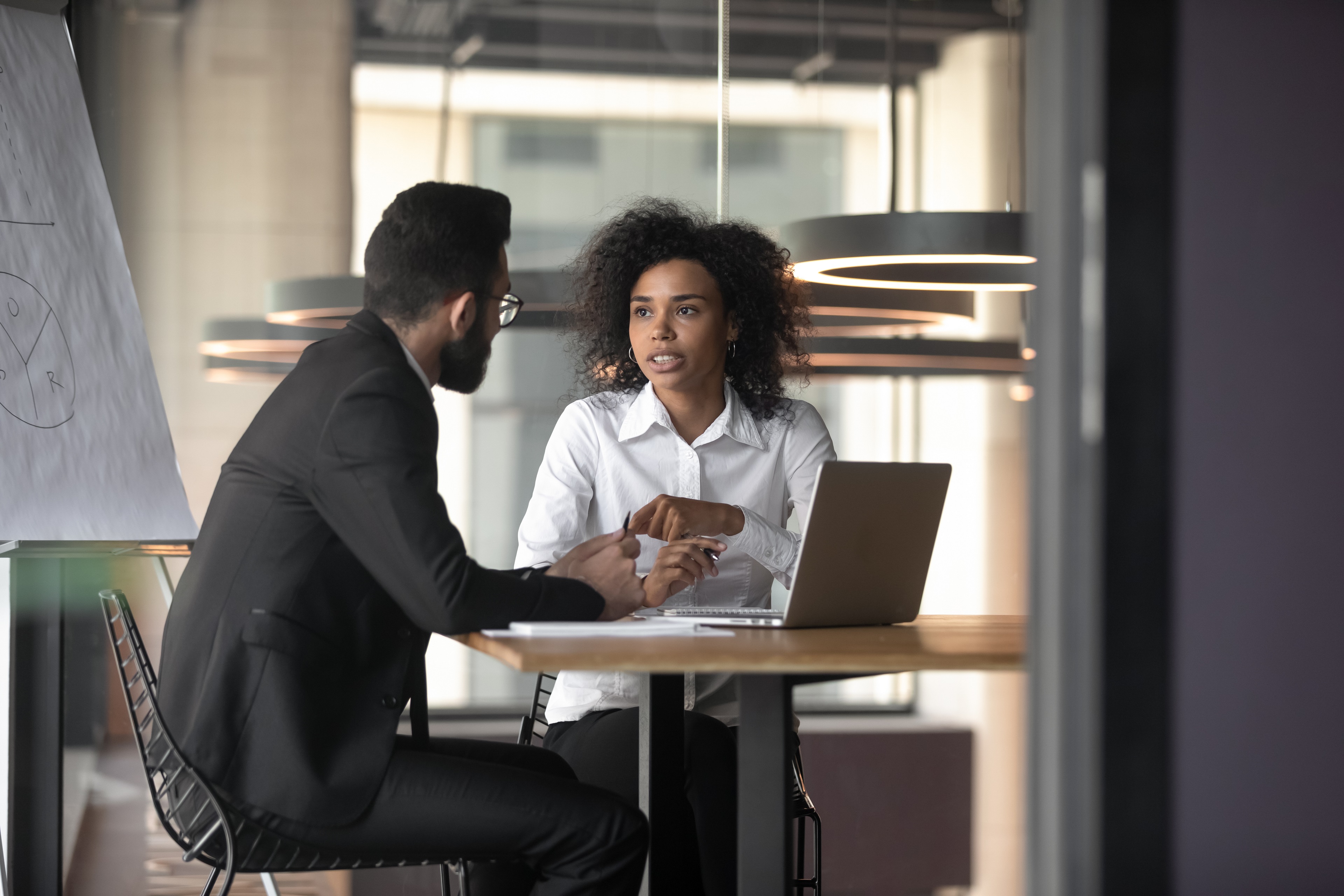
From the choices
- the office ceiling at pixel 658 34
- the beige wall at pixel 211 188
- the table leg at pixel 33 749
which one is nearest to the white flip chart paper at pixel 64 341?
the table leg at pixel 33 749

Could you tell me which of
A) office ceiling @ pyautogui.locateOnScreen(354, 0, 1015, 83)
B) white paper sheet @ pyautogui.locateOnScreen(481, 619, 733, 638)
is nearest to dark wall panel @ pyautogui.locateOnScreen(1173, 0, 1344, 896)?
white paper sheet @ pyautogui.locateOnScreen(481, 619, 733, 638)

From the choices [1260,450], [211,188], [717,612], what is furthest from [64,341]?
[1260,450]

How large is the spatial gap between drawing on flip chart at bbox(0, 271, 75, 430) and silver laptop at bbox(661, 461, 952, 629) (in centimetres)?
136

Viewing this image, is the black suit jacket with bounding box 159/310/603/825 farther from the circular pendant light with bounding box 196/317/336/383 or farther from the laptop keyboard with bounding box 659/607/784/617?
the circular pendant light with bounding box 196/317/336/383

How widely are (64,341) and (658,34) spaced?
2.71 m

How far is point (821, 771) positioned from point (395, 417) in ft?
10.0

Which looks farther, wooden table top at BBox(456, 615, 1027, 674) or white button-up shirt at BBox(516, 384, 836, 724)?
white button-up shirt at BBox(516, 384, 836, 724)

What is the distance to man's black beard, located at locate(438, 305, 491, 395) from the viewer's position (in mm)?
2098

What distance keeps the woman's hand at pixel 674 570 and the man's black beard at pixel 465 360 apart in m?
0.41

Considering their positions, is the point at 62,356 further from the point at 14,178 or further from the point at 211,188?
the point at 211,188

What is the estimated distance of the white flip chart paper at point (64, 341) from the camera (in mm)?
2527

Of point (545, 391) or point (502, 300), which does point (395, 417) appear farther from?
point (545, 391)

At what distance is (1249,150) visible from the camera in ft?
4.07

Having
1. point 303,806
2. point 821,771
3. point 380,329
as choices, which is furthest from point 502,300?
point 821,771
